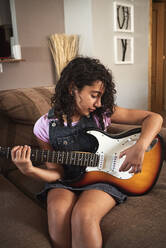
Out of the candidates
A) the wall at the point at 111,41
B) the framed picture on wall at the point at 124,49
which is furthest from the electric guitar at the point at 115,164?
the framed picture on wall at the point at 124,49

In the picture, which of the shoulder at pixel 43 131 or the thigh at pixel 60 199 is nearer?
the thigh at pixel 60 199

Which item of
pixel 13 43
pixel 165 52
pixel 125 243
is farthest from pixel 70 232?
pixel 165 52

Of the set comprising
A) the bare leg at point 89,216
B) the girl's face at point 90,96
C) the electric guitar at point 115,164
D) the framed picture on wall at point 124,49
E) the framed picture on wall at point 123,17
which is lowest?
the bare leg at point 89,216

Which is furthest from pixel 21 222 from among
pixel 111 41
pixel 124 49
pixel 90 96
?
pixel 124 49

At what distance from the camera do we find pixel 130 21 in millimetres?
3820

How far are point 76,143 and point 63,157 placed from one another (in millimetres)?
143

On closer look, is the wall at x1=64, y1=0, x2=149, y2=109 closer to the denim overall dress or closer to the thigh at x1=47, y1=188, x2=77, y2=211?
the denim overall dress

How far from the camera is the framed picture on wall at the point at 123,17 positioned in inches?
142

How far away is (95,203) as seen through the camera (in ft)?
3.29

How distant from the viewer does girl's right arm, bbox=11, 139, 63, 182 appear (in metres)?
0.99

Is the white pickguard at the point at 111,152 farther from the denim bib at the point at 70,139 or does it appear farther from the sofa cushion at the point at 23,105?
the sofa cushion at the point at 23,105

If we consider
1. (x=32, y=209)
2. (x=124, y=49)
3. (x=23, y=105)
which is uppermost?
(x=124, y=49)

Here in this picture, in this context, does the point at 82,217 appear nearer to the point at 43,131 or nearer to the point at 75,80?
the point at 43,131

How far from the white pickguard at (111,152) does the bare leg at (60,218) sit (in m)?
0.16
